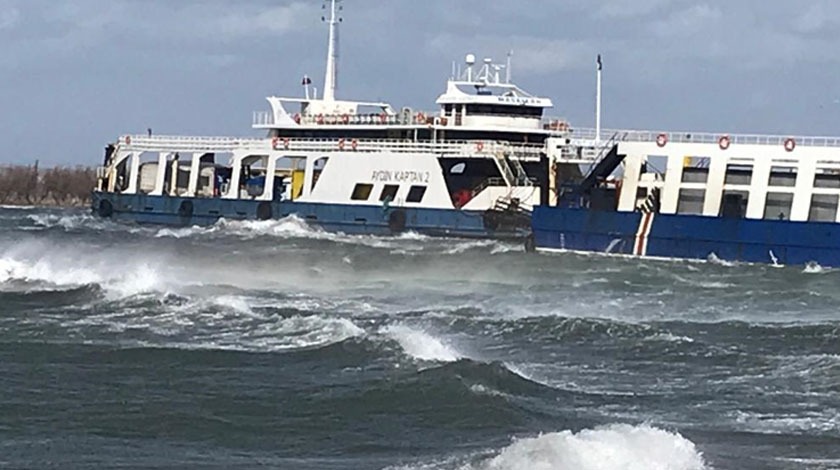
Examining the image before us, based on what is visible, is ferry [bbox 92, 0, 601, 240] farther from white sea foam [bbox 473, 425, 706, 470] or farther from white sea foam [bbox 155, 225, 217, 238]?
white sea foam [bbox 473, 425, 706, 470]

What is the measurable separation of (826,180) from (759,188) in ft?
6.02

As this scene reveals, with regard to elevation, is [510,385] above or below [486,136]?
below

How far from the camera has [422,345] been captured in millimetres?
23812

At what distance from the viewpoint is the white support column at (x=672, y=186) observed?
47.9 m

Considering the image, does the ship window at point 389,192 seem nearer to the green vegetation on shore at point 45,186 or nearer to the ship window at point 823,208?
the ship window at point 823,208

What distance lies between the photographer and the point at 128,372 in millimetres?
21297

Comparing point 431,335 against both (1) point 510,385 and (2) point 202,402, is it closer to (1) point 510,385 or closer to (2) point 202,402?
(1) point 510,385

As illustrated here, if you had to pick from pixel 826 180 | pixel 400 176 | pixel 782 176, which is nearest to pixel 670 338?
pixel 826 180

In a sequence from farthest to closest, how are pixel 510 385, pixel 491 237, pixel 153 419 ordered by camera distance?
pixel 491 237
pixel 510 385
pixel 153 419

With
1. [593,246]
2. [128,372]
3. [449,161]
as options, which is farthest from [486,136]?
[128,372]

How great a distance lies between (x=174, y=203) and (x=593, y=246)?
2275 cm

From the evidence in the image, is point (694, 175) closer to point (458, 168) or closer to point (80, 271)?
point (458, 168)

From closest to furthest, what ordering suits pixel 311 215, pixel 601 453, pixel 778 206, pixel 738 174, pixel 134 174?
pixel 601 453, pixel 778 206, pixel 738 174, pixel 311 215, pixel 134 174

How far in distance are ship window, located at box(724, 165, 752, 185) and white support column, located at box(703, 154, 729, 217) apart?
0.60 ft
